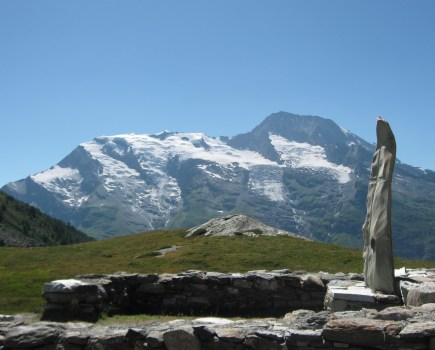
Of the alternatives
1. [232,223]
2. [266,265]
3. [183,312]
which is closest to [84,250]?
[232,223]

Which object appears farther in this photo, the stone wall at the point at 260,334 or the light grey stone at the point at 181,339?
the light grey stone at the point at 181,339

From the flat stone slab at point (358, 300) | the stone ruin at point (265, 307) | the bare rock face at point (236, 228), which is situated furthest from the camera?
the bare rock face at point (236, 228)

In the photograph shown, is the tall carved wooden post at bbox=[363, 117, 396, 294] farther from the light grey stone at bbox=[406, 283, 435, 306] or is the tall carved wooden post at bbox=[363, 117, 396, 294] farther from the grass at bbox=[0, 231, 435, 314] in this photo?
the grass at bbox=[0, 231, 435, 314]

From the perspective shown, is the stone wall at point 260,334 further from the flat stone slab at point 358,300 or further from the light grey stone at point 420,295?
the flat stone slab at point 358,300

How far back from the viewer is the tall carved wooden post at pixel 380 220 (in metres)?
16.8

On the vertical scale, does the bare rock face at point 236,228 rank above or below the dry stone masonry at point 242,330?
above

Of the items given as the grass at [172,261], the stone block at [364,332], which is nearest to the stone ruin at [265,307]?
the stone block at [364,332]

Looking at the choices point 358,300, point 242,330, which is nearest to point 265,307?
point 358,300

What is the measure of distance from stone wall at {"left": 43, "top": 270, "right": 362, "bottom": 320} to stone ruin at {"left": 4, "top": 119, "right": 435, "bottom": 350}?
4cm

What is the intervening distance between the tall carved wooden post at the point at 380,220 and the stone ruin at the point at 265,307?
0.11ft

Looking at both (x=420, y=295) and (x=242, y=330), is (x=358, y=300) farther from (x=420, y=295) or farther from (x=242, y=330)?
(x=242, y=330)

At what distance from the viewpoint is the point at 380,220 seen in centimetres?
1753

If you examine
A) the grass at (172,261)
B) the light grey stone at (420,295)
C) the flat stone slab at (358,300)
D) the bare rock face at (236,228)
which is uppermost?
the bare rock face at (236,228)

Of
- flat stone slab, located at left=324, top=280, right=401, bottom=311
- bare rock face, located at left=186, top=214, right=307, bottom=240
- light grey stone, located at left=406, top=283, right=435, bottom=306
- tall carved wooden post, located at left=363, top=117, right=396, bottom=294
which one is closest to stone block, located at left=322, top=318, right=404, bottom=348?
light grey stone, located at left=406, top=283, right=435, bottom=306
